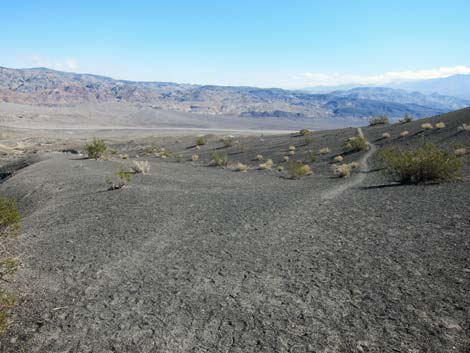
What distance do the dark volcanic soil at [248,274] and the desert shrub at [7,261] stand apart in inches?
7.0

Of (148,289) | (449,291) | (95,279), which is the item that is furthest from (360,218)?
(95,279)

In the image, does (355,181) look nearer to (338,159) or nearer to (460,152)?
(460,152)

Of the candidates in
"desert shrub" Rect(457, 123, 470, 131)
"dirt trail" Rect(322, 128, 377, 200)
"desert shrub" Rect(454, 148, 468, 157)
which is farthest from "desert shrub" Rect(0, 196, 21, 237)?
"desert shrub" Rect(457, 123, 470, 131)

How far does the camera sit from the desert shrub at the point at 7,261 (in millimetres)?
4959

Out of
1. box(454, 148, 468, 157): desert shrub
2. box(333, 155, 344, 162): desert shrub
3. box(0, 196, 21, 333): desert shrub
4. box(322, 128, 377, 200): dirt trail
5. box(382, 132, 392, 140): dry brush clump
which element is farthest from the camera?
box(382, 132, 392, 140): dry brush clump

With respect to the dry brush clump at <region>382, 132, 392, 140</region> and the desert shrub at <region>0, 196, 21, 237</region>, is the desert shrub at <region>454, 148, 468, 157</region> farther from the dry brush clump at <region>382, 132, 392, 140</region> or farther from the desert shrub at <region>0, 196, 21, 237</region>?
the desert shrub at <region>0, 196, 21, 237</region>

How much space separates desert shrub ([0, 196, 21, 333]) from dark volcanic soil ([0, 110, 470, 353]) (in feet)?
0.58

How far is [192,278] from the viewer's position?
614 centimetres

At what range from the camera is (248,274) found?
6.21m

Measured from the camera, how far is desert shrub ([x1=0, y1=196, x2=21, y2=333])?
16.3ft

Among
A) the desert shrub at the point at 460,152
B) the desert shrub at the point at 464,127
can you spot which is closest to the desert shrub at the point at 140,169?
the desert shrub at the point at 460,152

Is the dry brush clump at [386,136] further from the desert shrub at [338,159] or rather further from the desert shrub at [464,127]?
the desert shrub at [338,159]

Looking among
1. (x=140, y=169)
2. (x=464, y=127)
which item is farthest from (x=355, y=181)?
(x=464, y=127)

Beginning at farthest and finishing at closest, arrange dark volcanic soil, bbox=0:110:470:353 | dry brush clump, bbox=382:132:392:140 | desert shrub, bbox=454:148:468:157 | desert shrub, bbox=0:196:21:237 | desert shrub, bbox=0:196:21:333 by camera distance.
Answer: dry brush clump, bbox=382:132:392:140
desert shrub, bbox=454:148:468:157
desert shrub, bbox=0:196:21:237
desert shrub, bbox=0:196:21:333
dark volcanic soil, bbox=0:110:470:353
